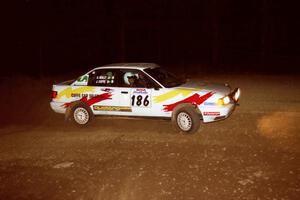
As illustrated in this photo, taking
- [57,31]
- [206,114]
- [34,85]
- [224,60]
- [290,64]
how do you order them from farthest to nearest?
[57,31]
[224,60]
[290,64]
[34,85]
[206,114]

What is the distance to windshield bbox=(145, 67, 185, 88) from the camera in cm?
1015

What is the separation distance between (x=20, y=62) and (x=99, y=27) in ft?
34.1

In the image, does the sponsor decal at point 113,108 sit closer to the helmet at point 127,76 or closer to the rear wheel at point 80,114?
the rear wheel at point 80,114

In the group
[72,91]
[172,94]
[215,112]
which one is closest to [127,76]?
[172,94]

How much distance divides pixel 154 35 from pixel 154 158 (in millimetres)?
28686

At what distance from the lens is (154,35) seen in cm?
3609

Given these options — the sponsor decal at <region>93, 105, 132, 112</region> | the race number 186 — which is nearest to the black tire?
the sponsor decal at <region>93, 105, 132, 112</region>

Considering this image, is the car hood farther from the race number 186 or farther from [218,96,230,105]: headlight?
the race number 186

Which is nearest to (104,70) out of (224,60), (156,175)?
(156,175)

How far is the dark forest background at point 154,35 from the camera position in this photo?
23859 mm

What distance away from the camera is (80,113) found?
11.0 metres

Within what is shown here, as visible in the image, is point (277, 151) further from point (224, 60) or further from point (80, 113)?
point (224, 60)

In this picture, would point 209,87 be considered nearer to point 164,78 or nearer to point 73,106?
point 164,78

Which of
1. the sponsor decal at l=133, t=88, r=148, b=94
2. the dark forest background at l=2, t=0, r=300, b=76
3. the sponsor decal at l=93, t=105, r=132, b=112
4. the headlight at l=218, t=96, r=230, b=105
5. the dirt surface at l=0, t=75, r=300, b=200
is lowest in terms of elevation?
the dirt surface at l=0, t=75, r=300, b=200
